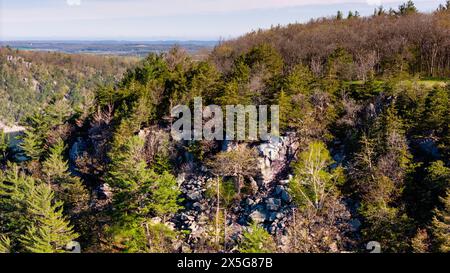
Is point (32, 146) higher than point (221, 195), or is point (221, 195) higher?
point (32, 146)

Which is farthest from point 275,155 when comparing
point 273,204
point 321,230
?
point 321,230

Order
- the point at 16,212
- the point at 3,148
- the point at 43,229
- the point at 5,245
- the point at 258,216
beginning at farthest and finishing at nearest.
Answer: the point at 3,148
the point at 258,216
the point at 16,212
the point at 5,245
the point at 43,229

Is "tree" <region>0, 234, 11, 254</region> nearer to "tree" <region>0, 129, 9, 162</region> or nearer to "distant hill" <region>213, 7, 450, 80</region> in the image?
"tree" <region>0, 129, 9, 162</region>

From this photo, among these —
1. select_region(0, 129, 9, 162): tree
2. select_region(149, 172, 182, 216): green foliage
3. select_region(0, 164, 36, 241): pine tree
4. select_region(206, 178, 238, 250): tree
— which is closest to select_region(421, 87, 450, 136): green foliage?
select_region(206, 178, 238, 250): tree

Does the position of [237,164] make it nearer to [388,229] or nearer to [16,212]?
[388,229]

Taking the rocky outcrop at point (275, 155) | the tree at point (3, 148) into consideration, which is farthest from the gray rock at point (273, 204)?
the tree at point (3, 148)

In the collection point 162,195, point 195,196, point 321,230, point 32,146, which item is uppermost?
point 32,146

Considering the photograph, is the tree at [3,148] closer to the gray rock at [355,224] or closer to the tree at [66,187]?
the tree at [66,187]
